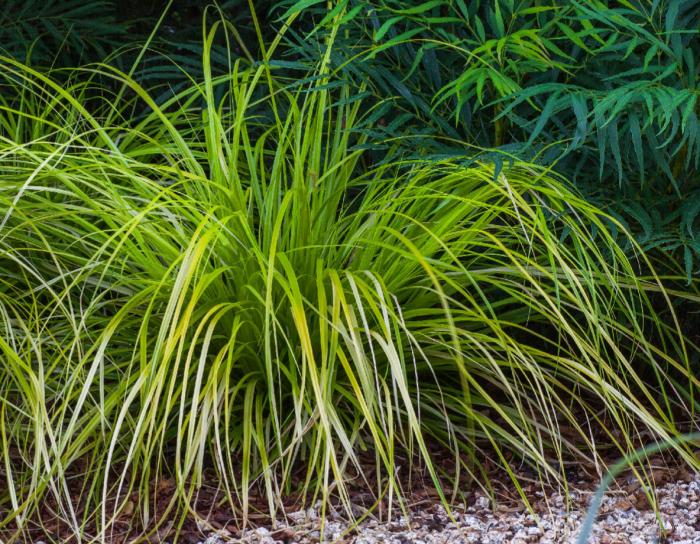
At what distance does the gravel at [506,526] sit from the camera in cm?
186

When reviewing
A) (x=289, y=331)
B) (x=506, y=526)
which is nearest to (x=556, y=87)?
(x=289, y=331)

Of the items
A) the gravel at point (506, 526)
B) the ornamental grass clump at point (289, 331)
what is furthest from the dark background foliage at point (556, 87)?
the gravel at point (506, 526)

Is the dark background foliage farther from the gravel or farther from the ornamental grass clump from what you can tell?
the gravel

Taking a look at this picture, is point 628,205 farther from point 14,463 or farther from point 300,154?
point 14,463

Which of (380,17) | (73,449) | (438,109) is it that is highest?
(380,17)

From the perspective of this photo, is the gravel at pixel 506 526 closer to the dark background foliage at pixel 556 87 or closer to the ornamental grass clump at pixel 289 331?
the ornamental grass clump at pixel 289 331

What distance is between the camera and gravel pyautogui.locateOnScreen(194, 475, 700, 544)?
6.11ft

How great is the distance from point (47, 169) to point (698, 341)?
1639mm

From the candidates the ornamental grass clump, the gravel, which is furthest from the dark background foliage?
the gravel

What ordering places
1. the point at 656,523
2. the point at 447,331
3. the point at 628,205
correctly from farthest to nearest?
1. the point at 628,205
2. the point at 447,331
3. the point at 656,523

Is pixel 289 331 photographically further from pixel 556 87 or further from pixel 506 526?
pixel 556 87

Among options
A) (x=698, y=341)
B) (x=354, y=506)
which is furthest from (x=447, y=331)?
(x=698, y=341)

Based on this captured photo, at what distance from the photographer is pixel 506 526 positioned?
1.92 metres

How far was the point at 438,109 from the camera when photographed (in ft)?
7.91
